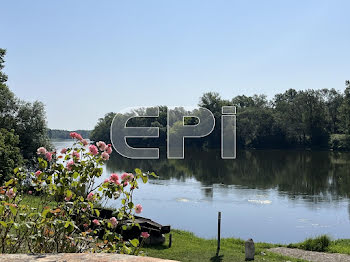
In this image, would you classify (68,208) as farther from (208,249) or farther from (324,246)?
(324,246)

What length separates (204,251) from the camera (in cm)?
1603

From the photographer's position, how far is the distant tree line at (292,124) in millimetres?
90375

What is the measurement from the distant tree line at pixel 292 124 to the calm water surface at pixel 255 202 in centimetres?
4032

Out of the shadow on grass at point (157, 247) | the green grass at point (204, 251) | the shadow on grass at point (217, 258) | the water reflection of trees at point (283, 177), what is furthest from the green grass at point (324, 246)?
the water reflection of trees at point (283, 177)

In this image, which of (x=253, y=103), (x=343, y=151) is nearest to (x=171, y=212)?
(x=343, y=151)

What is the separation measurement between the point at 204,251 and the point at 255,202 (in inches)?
621

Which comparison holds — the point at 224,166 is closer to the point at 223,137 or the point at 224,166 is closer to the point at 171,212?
the point at 171,212

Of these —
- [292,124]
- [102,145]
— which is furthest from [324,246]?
[292,124]

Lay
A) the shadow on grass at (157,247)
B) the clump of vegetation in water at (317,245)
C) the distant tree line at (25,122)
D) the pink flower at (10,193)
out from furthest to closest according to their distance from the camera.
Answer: the distant tree line at (25,122)
the clump of vegetation in water at (317,245)
the shadow on grass at (157,247)
the pink flower at (10,193)

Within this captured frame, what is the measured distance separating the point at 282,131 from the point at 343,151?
18095 millimetres

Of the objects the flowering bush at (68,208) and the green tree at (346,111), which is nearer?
the flowering bush at (68,208)

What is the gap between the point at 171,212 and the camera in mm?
27484

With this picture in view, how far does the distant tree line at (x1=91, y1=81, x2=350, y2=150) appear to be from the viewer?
90.4 metres

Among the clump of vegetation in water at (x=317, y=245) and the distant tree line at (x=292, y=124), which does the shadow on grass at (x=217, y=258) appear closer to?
the clump of vegetation in water at (x=317, y=245)
